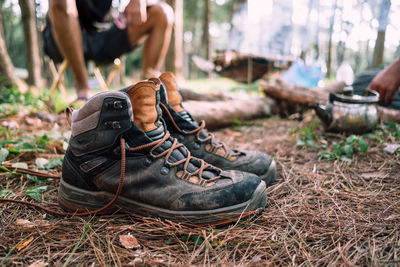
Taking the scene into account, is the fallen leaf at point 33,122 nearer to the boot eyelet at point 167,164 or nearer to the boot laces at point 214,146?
the boot laces at point 214,146

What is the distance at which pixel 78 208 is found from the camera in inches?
45.4

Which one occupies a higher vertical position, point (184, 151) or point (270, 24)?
point (270, 24)

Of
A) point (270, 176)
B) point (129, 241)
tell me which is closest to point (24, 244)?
point (129, 241)

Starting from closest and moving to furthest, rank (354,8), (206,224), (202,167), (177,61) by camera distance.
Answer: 1. (206,224)
2. (202,167)
3. (354,8)
4. (177,61)

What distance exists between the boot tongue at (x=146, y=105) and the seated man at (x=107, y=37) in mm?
2039

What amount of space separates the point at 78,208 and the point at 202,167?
592mm

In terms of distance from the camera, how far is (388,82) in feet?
8.42

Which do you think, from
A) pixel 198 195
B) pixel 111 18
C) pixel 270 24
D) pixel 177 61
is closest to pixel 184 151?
pixel 198 195

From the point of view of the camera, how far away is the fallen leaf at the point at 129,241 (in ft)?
3.12

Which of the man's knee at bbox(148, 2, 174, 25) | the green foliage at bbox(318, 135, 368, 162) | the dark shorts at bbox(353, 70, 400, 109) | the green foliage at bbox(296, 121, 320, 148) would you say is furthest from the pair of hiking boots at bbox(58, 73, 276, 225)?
the dark shorts at bbox(353, 70, 400, 109)

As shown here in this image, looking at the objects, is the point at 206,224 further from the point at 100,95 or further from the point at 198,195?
the point at 100,95

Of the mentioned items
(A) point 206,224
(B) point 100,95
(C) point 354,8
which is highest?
(C) point 354,8

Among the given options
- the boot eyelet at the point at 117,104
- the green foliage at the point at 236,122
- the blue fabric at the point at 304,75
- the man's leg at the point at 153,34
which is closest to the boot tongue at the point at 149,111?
the boot eyelet at the point at 117,104

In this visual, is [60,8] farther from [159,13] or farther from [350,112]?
[350,112]
